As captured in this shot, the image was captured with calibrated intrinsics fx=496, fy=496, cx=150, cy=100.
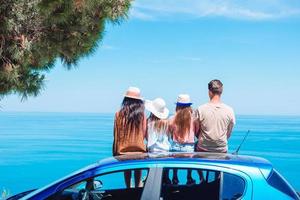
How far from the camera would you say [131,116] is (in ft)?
21.1

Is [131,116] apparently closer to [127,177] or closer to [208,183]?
[127,177]

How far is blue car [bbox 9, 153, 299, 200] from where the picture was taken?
4125 mm

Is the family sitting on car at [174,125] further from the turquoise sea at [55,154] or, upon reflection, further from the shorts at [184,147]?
the turquoise sea at [55,154]

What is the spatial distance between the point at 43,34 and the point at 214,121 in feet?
9.51

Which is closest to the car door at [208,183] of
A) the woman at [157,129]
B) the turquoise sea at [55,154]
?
the woman at [157,129]

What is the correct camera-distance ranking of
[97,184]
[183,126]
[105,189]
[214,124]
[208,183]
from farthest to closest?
1. [183,126]
2. [214,124]
3. [105,189]
4. [97,184]
5. [208,183]

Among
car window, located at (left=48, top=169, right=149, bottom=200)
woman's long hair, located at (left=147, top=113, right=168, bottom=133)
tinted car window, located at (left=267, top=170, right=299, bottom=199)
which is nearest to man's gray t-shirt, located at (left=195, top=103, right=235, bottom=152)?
woman's long hair, located at (left=147, top=113, right=168, bottom=133)

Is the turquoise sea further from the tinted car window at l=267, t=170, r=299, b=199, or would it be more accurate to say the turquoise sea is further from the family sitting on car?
the tinted car window at l=267, t=170, r=299, b=199

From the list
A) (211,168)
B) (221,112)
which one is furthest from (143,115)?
(211,168)

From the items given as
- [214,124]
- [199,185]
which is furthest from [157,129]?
[199,185]

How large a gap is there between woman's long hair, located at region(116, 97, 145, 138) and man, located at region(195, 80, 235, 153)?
0.75 metres

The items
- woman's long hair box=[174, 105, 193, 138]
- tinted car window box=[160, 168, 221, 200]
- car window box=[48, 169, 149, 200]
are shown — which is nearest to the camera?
tinted car window box=[160, 168, 221, 200]

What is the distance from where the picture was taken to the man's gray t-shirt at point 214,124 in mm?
6391

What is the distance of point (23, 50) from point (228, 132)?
2975mm
